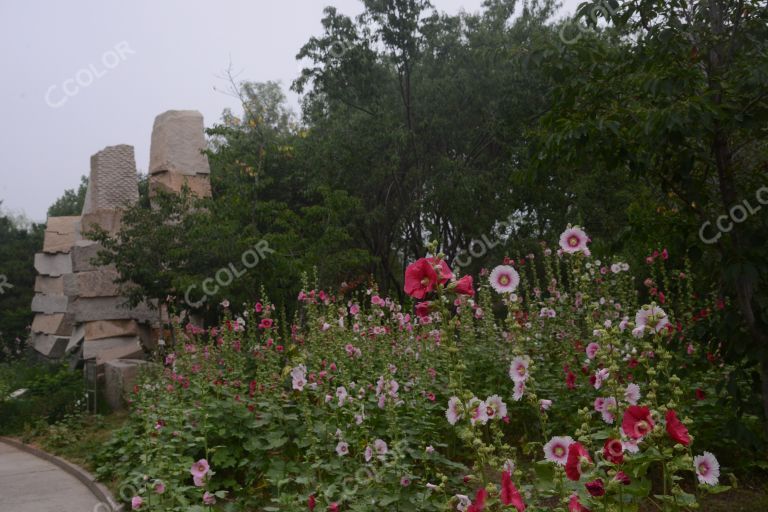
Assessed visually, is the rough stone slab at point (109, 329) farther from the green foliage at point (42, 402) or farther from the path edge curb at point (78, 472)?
the path edge curb at point (78, 472)

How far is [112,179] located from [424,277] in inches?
512

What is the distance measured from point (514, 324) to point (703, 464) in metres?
0.77

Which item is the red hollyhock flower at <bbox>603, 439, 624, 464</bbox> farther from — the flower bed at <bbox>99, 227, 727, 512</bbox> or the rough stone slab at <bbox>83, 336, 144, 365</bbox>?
the rough stone slab at <bbox>83, 336, 144, 365</bbox>

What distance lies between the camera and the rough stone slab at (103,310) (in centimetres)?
1311

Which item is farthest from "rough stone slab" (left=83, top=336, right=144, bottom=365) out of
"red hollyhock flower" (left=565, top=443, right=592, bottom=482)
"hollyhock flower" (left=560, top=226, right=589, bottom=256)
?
"red hollyhock flower" (left=565, top=443, right=592, bottom=482)

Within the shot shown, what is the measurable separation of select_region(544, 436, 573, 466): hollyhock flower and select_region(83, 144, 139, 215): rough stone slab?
12631 mm

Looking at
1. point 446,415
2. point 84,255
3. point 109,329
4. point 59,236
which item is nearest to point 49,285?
point 59,236

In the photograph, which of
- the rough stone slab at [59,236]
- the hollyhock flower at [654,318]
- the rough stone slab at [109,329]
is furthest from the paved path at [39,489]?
the rough stone slab at [59,236]

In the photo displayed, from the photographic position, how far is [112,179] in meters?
13.9

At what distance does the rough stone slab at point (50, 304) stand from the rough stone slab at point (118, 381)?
7.13m

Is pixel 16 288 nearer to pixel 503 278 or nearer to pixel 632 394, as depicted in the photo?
pixel 503 278

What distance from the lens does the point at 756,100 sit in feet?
12.1

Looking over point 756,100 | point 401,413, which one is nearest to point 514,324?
point 756,100

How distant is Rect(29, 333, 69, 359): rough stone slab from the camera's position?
55.8 feet
